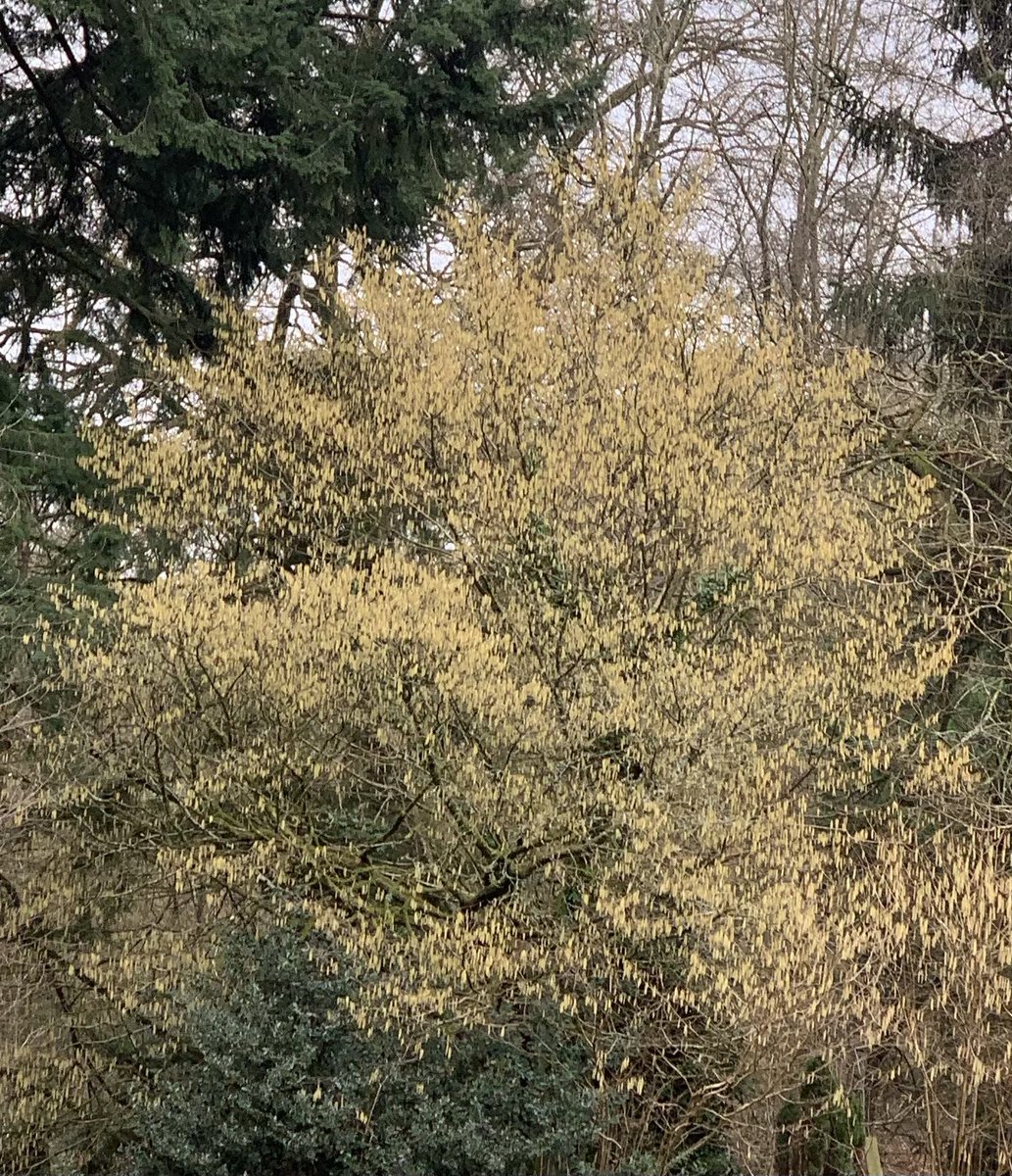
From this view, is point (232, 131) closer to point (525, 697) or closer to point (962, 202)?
point (525, 697)

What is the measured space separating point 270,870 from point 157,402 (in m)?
3.84

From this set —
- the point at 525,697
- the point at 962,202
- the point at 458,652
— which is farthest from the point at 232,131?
the point at 962,202

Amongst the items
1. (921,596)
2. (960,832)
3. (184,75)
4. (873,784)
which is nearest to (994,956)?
(960,832)

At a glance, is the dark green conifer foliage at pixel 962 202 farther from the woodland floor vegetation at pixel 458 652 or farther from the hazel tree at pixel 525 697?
the hazel tree at pixel 525 697

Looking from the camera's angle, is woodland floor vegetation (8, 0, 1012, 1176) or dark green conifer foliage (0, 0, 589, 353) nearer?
woodland floor vegetation (8, 0, 1012, 1176)

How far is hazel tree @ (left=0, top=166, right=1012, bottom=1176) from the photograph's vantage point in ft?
20.6

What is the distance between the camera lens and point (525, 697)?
21.4 feet

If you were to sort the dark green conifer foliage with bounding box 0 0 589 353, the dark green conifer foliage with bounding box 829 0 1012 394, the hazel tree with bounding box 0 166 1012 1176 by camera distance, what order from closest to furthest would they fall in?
the hazel tree with bounding box 0 166 1012 1176 < the dark green conifer foliage with bounding box 0 0 589 353 < the dark green conifer foliage with bounding box 829 0 1012 394

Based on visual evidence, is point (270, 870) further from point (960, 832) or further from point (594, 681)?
point (960, 832)

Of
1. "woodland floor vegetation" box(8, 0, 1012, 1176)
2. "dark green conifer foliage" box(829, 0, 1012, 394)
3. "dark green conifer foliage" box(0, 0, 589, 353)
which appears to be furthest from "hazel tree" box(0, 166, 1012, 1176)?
"dark green conifer foliage" box(829, 0, 1012, 394)

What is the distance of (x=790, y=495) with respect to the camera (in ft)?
23.4

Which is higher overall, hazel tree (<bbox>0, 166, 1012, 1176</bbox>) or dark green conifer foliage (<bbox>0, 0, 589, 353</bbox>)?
dark green conifer foliage (<bbox>0, 0, 589, 353</bbox>)

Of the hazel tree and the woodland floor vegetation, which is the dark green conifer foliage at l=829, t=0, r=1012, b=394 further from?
the hazel tree

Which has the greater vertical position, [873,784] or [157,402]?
[157,402]
